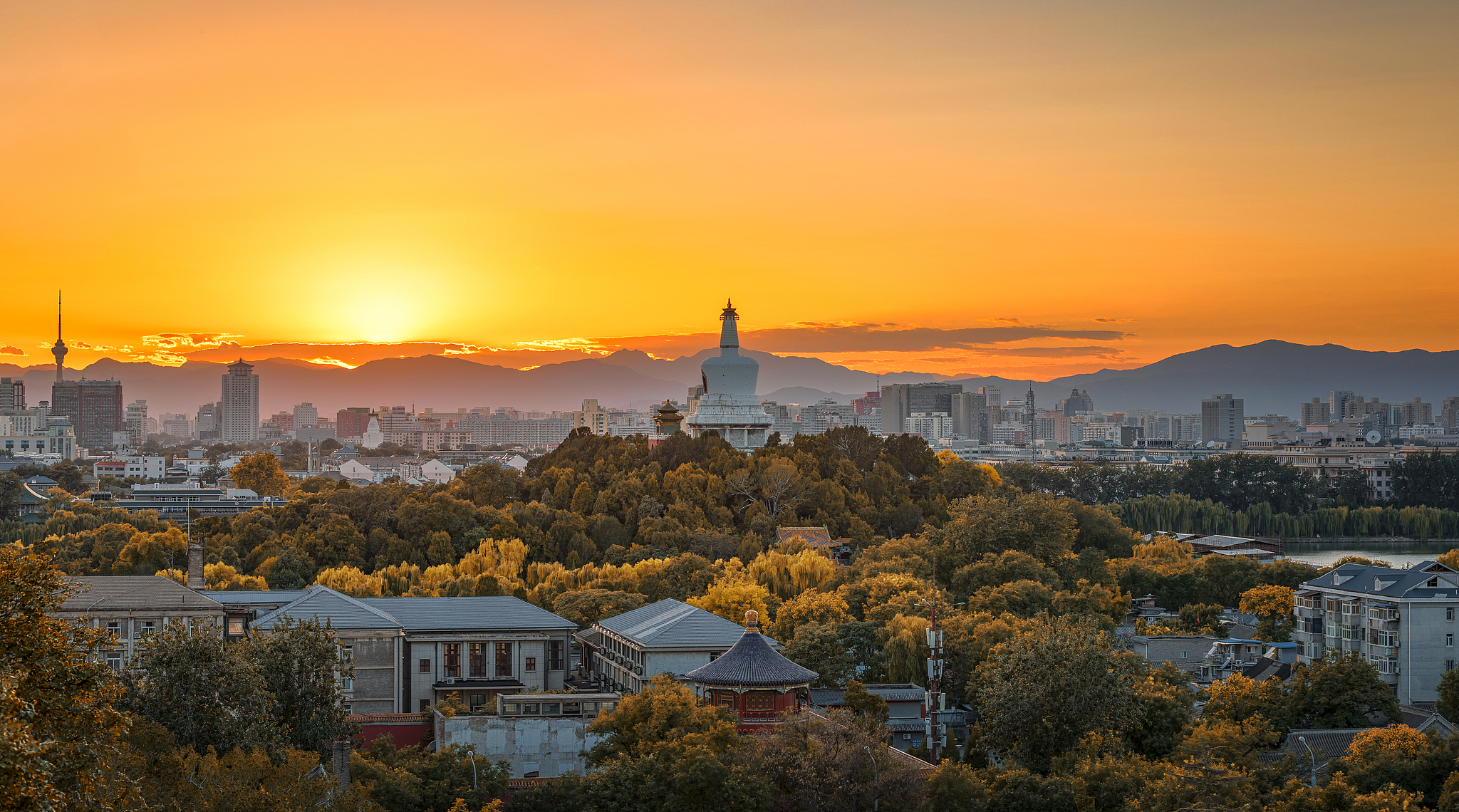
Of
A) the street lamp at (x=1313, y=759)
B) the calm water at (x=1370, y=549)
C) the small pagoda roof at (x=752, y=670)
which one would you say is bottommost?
the calm water at (x=1370, y=549)

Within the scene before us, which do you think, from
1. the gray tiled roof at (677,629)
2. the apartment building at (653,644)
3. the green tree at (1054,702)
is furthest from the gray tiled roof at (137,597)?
the green tree at (1054,702)

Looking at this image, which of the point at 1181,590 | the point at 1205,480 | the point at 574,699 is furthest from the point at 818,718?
the point at 1205,480

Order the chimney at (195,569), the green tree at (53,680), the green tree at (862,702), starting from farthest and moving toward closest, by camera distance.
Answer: the chimney at (195,569)
the green tree at (862,702)
the green tree at (53,680)

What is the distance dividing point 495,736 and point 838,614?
17090 millimetres

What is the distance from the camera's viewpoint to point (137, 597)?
46.2 metres

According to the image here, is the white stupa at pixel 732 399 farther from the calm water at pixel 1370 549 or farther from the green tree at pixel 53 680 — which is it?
the green tree at pixel 53 680

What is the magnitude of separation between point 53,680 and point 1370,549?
338 ft

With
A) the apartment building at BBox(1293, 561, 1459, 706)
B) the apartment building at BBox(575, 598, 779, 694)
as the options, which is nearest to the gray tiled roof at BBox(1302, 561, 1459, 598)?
the apartment building at BBox(1293, 561, 1459, 706)

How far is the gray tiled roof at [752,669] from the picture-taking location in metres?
34.1

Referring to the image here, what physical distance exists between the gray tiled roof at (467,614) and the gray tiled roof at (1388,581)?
25708 millimetres

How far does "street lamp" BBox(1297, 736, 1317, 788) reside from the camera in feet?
96.5

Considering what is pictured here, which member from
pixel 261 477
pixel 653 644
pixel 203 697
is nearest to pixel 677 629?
pixel 653 644

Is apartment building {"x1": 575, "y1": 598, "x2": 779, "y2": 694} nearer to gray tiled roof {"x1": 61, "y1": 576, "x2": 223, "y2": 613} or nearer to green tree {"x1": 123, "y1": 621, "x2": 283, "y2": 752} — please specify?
green tree {"x1": 123, "y1": 621, "x2": 283, "y2": 752}

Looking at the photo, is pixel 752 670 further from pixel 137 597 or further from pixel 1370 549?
pixel 1370 549
